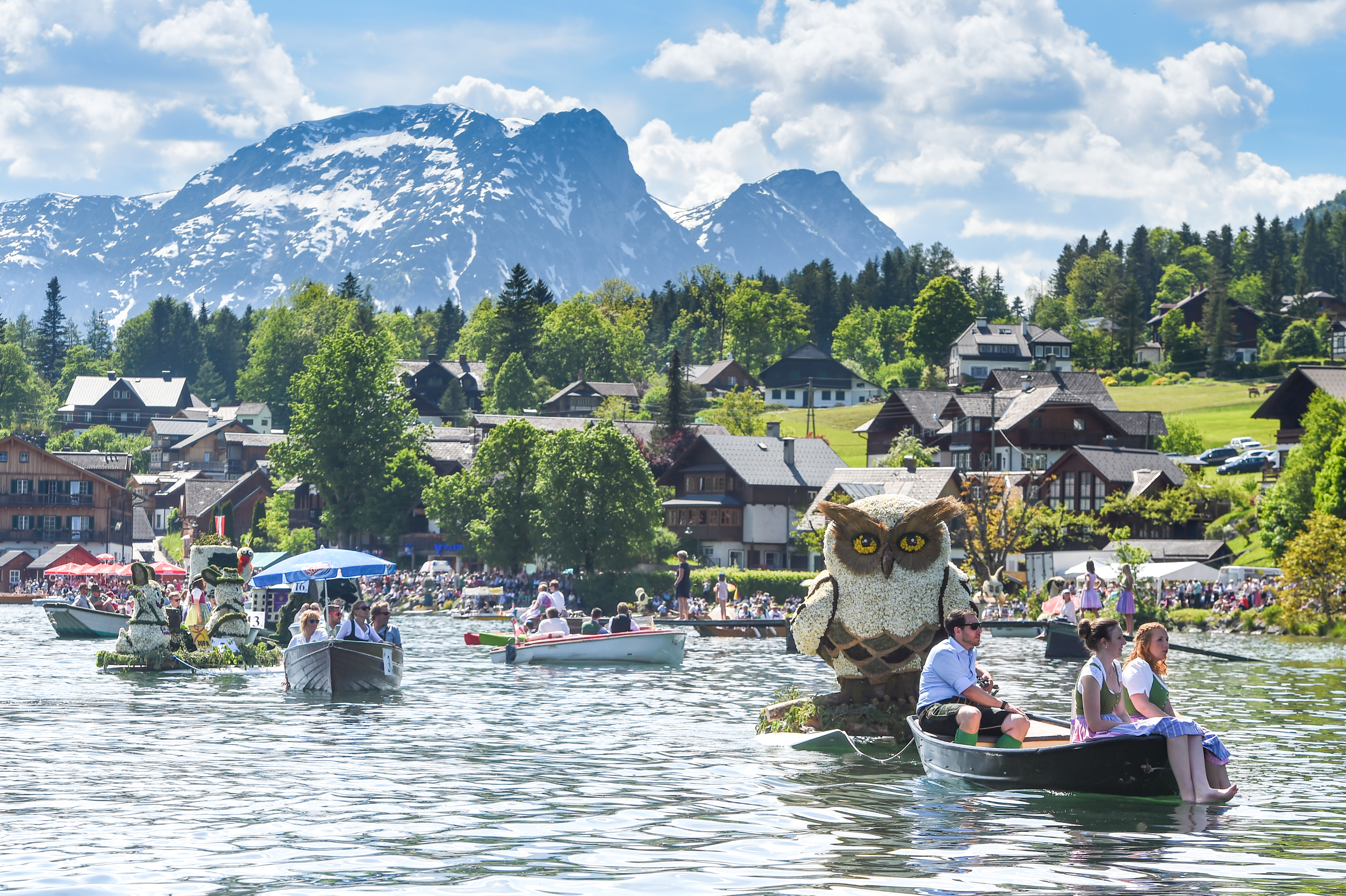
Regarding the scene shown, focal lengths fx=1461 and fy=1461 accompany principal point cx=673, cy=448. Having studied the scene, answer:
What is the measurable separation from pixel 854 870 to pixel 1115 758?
397 cm

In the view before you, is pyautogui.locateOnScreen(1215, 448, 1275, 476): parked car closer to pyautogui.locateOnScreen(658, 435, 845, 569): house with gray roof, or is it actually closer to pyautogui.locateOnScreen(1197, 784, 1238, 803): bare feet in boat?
pyautogui.locateOnScreen(658, 435, 845, 569): house with gray roof

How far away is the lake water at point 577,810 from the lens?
12094 mm

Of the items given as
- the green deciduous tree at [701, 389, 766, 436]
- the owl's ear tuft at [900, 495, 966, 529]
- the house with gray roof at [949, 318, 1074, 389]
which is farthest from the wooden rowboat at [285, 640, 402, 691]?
the house with gray roof at [949, 318, 1074, 389]

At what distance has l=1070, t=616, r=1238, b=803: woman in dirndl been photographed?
48.2 ft

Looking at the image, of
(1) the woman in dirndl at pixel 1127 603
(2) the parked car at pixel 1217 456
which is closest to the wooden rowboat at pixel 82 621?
(1) the woman in dirndl at pixel 1127 603

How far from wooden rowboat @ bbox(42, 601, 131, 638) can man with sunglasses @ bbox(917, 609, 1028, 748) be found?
46.7 metres

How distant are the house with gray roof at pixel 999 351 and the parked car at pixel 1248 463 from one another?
57.7 metres

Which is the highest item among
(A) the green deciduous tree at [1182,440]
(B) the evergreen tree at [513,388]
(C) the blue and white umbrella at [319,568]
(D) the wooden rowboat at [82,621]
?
(B) the evergreen tree at [513,388]

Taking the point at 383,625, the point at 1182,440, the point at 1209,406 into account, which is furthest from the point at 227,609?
the point at 1209,406

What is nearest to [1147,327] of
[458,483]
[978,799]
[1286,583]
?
[458,483]

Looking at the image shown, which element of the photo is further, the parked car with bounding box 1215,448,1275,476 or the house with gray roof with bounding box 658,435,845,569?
the parked car with bounding box 1215,448,1275,476

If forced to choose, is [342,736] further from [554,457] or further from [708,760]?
[554,457]

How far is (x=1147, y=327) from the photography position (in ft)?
547

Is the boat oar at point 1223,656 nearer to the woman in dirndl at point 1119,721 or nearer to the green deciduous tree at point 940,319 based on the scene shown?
the woman in dirndl at point 1119,721
